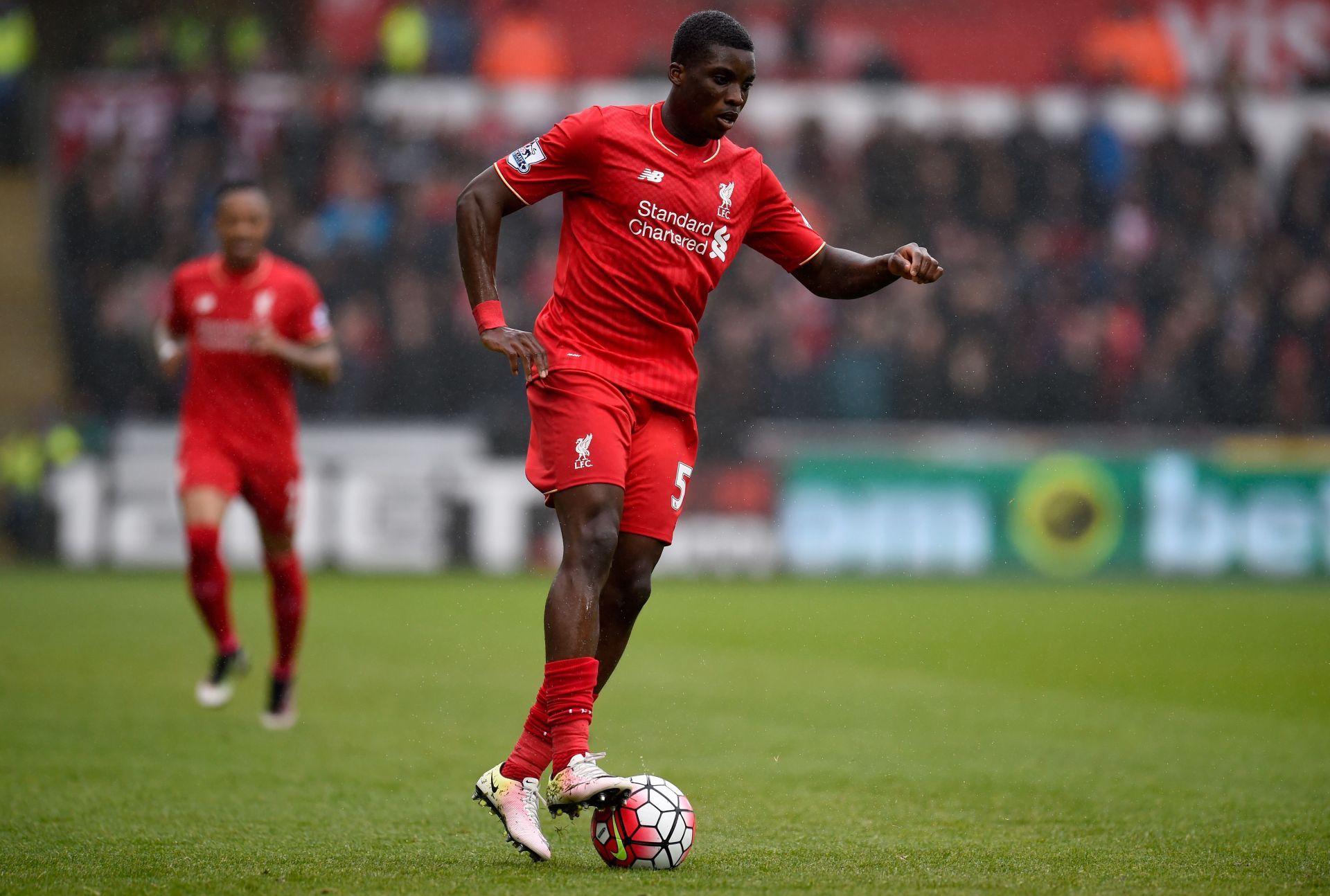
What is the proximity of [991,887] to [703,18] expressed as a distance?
270 centimetres

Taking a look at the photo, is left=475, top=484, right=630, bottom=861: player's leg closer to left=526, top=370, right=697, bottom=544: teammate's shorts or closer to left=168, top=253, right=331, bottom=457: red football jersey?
left=526, top=370, right=697, bottom=544: teammate's shorts

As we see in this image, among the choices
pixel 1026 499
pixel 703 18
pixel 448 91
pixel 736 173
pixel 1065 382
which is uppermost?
pixel 448 91

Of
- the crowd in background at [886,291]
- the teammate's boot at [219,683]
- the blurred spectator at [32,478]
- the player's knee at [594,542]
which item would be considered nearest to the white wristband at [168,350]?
the teammate's boot at [219,683]

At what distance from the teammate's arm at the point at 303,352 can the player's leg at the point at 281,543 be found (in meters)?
0.50

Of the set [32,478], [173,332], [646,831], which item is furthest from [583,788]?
[32,478]

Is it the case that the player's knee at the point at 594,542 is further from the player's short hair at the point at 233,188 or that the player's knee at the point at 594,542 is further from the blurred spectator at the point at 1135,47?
the blurred spectator at the point at 1135,47

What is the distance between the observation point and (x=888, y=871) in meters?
4.46

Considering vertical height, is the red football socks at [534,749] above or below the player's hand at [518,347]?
below

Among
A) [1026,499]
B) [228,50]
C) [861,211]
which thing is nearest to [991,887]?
[1026,499]

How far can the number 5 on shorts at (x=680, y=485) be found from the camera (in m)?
5.23

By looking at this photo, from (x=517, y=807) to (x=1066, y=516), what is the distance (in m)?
12.9

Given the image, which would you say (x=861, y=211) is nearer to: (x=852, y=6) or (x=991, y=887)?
(x=852, y=6)

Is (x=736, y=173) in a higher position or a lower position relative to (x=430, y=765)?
higher

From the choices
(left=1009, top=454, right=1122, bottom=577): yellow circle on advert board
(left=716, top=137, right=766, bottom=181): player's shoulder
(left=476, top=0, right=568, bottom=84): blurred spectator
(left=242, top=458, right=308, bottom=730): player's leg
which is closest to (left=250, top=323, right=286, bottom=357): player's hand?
(left=242, top=458, right=308, bottom=730): player's leg
